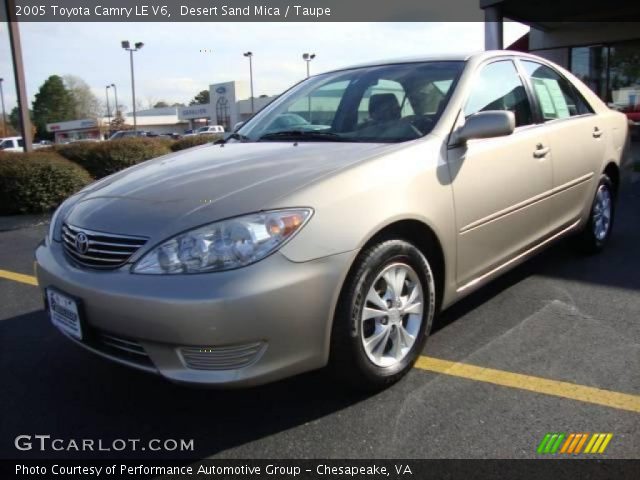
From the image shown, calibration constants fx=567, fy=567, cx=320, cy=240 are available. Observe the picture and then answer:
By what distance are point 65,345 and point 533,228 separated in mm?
2971

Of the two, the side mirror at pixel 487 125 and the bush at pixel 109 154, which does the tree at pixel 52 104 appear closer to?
the bush at pixel 109 154

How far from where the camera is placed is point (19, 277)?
15.9 feet

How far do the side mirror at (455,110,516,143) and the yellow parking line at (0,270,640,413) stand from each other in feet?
3.89

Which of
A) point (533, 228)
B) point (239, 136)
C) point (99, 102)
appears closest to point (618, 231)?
point (533, 228)

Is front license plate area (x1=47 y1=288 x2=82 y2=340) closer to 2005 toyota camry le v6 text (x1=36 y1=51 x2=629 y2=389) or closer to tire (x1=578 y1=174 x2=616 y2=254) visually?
2005 toyota camry le v6 text (x1=36 y1=51 x2=629 y2=389)

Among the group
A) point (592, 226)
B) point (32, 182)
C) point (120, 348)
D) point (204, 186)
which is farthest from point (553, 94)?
point (32, 182)

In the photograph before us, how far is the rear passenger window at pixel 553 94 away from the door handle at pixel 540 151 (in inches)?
12.5

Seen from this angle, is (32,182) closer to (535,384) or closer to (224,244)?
(224,244)

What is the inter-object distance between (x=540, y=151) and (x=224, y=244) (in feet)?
7.72

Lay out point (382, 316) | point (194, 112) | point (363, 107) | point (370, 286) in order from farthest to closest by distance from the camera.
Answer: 1. point (194, 112)
2. point (363, 107)
3. point (382, 316)
4. point (370, 286)

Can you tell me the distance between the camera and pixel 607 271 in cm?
439

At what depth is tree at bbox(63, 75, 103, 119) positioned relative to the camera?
9194 centimetres

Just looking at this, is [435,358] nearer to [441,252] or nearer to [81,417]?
[441,252]

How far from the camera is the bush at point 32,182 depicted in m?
7.98
